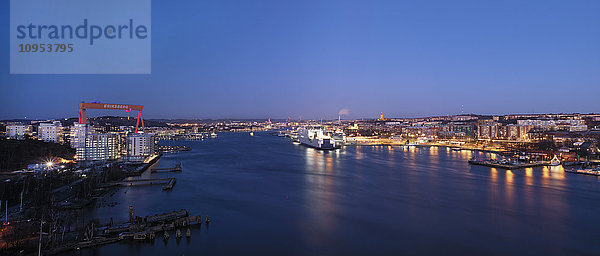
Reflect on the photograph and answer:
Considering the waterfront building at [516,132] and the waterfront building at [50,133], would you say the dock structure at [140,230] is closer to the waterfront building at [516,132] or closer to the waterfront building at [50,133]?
the waterfront building at [50,133]

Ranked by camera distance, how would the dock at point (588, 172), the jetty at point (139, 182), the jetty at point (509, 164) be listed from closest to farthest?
the jetty at point (139, 182), the dock at point (588, 172), the jetty at point (509, 164)

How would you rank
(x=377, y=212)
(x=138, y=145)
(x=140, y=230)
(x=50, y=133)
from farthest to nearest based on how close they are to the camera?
(x=50, y=133) < (x=138, y=145) < (x=377, y=212) < (x=140, y=230)

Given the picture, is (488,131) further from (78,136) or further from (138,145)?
(78,136)

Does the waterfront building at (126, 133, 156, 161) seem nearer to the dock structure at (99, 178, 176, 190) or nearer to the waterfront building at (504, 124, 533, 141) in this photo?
the dock structure at (99, 178, 176, 190)

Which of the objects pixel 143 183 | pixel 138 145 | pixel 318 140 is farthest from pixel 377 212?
pixel 318 140

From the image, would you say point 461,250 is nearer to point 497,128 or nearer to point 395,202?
point 395,202

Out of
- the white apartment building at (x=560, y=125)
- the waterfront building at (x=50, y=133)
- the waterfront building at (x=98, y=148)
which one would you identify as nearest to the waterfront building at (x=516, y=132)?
the white apartment building at (x=560, y=125)

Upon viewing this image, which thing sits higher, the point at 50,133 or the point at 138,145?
the point at 50,133

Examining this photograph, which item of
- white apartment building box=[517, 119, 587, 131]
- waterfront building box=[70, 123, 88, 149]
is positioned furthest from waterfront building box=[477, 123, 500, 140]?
waterfront building box=[70, 123, 88, 149]
